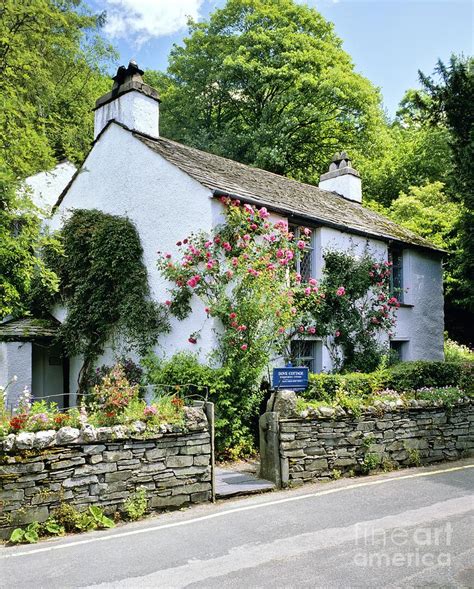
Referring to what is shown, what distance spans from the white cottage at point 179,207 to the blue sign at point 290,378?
2781 mm

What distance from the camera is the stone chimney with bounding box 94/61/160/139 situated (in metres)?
15.4

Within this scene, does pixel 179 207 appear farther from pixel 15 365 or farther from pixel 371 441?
pixel 371 441

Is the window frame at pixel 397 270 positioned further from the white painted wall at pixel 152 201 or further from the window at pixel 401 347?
the white painted wall at pixel 152 201

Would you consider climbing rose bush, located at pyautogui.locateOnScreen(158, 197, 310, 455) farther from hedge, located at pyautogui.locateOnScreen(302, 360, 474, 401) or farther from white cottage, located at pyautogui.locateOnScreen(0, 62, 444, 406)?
hedge, located at pyautogui.locateOnScreen(302, 360, 474, 401)

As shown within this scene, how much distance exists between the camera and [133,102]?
1530 cm

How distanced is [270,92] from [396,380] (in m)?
22.3

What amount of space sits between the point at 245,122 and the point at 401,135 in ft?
60.9

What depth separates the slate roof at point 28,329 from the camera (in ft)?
49.3

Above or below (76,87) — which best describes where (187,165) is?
below

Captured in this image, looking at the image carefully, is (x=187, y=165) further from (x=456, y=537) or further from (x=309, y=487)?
(x=456, y=537)

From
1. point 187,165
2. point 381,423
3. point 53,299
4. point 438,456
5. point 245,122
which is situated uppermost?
point 245,122

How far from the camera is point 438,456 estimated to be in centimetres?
1162

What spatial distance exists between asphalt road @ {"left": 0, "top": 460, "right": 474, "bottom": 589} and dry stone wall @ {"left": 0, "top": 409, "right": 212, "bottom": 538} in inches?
15.8

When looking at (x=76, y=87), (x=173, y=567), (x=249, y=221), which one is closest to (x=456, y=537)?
(x=173, y=567)
